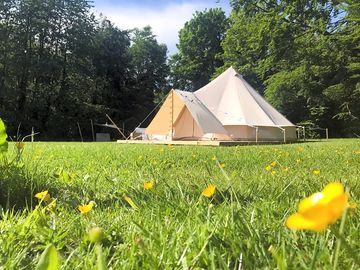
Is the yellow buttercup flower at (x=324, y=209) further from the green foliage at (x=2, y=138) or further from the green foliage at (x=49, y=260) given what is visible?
the green foliage at (x=2, y=138)

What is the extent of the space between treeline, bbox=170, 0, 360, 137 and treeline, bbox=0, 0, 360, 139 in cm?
6

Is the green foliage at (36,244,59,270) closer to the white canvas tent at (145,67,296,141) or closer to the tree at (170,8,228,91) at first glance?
the white canvas tent at (145,67,296,141)

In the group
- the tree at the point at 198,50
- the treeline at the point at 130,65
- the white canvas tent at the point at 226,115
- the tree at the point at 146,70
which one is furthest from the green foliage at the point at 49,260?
the tree at the point at 198,50

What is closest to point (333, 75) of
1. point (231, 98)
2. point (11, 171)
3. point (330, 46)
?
point (330, 46)

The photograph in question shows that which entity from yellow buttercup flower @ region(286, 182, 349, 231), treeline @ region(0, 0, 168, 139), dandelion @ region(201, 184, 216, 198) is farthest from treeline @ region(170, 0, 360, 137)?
yellow buttercup flower @ region(286, 182, 349, 231)

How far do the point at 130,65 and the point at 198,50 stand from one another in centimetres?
706

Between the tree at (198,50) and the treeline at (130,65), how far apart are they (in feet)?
3.54

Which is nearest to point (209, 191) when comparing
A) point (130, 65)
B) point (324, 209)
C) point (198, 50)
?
point (324, 209)

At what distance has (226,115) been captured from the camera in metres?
16.4

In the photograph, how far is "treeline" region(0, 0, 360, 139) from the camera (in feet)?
63.8

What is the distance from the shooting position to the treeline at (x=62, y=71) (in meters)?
25.6

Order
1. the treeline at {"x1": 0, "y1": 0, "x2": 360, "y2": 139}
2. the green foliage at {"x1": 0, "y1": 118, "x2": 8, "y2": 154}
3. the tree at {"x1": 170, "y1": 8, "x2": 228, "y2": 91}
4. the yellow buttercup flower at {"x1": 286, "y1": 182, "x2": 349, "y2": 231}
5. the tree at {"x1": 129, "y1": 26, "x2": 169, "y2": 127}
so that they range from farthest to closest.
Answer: the tree at {"x1": 170, "y1": 8, "x2": 228, "y2": 91}
the tree at {"x1": 129, "y1": 26, "x2": 169, "y2": 127}
the treeline at {"x1": 0, "y1": 0, "x2": 360, "y2": 139}
the green foliage at {"x1": 0, "y1": 118, "x2": 8, "y2": 154}
the yellow buttercup flower at {"x1": 286, "y1": 182, "x2": 349, "y2": 231}

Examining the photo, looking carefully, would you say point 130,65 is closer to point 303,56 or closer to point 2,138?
point 303,56

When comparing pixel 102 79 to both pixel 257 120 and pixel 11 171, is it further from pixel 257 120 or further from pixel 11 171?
pixel 11 171
